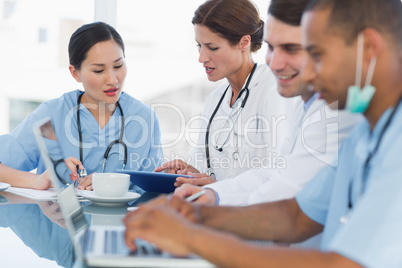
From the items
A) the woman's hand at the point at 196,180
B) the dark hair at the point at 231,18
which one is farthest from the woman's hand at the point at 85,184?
the dark hair at the point at 231,18

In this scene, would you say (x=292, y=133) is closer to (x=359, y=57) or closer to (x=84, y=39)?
(x=359, y=57)

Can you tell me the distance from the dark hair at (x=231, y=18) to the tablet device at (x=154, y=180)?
84cm

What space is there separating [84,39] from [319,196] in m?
1.47

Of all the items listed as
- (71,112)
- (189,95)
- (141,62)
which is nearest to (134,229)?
(71,112)

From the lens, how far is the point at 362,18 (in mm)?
755

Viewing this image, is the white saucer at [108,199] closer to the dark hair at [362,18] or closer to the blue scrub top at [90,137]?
the blue scrub top at [90,137]

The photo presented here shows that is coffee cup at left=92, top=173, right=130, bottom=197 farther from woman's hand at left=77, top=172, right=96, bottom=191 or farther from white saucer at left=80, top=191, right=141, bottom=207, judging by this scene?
woman's hand at left=77, top=172, right=96, bottom=191

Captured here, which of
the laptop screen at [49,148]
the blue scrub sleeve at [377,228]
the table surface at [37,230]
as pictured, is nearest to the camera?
the blue scrub sleeve at [377,228]

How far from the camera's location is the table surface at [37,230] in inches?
34.3

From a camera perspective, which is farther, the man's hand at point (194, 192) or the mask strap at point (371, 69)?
the man's hand at point (194, 192)

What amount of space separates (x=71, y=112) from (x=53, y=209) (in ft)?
2.89

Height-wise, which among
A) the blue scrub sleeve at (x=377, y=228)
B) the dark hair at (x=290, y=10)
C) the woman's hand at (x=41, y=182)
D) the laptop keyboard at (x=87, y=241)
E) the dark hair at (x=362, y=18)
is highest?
the dark hair at (x=290, y=10)

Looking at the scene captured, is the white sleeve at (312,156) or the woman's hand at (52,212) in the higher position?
the white sleeve at (312,156)

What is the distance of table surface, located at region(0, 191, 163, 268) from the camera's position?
87 centimetres
